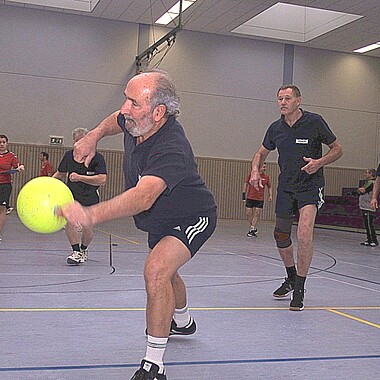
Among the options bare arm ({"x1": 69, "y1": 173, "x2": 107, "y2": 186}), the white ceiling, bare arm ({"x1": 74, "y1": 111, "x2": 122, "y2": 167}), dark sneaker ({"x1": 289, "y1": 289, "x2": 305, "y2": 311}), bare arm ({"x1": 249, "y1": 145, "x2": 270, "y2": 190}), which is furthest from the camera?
the white ceiling

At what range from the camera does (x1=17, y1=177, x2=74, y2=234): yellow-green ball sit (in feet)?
8.79

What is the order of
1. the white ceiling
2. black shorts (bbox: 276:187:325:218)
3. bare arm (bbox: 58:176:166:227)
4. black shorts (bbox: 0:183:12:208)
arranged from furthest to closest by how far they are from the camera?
the white ceiling → black shorts (bbox: 0:183:12:208) → black shorts (bbox: 276:187:325:218) → bare arm (bbox: 58:176:166:227)

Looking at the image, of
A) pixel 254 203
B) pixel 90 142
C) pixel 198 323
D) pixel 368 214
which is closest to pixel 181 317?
pixel 198 323

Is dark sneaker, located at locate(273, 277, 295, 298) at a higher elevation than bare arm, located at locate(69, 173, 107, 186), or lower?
lower

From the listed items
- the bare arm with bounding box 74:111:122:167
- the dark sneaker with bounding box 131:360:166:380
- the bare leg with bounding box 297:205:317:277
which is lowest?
the dark sneaker with bounding box 131:360:166:380

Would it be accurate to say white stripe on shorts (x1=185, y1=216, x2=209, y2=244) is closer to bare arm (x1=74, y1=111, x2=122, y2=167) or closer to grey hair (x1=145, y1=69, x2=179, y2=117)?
grey hair (x1=145, y1=69, x2=179, y2=117)

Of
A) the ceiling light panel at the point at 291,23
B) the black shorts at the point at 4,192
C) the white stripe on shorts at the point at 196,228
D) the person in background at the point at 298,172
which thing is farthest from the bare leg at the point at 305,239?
the ceiling light panel at the point at 291,23

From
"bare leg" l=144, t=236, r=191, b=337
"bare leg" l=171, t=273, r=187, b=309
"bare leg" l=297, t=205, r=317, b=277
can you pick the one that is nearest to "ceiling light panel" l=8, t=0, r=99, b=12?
"bare leg" l=297, t=205, r=317, b=277

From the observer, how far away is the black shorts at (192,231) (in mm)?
3258

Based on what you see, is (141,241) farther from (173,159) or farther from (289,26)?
(289,26)

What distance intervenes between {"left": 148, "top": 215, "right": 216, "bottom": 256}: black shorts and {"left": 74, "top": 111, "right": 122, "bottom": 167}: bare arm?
715 millimetres

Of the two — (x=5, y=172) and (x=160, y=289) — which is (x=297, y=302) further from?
(x=5, y=172)

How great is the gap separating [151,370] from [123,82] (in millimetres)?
19630

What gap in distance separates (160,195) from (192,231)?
0.27 meters
